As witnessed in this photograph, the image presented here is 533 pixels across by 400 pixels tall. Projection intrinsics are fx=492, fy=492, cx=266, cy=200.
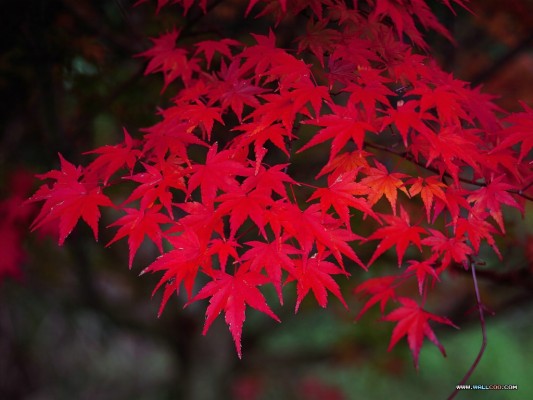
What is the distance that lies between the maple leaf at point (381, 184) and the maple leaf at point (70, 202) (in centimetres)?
65

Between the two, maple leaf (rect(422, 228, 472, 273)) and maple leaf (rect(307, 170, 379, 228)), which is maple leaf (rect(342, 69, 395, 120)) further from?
maple leaf (rect(422, 228, 472, 273))

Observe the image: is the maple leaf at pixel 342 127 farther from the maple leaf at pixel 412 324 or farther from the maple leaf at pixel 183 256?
the maple leaf at pixel 412 324

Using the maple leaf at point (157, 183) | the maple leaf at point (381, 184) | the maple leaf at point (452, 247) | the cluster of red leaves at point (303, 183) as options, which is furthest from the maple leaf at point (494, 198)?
the maple leaf at point (157, 183)

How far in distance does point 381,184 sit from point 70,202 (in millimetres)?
799

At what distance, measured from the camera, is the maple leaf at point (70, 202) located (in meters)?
1.22

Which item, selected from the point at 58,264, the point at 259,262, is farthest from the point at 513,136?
the point at 58,264

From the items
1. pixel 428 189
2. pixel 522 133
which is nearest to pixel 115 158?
pixel 428 189

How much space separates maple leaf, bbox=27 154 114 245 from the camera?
122 cm

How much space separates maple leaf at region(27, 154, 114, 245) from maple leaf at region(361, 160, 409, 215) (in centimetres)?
65

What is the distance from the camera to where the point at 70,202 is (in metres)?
1.25

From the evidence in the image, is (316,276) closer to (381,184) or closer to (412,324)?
(381,184)

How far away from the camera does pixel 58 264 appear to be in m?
4.15

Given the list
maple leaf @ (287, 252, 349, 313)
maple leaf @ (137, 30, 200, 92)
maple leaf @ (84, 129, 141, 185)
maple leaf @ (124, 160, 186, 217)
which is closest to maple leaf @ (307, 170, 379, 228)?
maple leaf @ (287, 252, 349, 313)

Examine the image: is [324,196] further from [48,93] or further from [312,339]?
[312,339]
